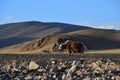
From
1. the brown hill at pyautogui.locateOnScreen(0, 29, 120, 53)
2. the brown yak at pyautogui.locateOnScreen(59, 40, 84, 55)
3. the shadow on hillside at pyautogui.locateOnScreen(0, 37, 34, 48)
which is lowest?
the shadow on hillside at pyautogui.locateOnScreen(0, 37, 34, 48)

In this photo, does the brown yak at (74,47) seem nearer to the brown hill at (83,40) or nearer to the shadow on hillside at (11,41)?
the brown hill at (83,40)

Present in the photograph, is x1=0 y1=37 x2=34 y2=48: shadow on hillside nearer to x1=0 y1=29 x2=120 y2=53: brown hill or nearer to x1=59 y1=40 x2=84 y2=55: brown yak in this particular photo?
x1=0 y1=29 x2=120 y2=53: brown hill

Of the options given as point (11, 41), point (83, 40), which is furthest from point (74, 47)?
point (11, 41)

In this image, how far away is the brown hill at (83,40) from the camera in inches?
4006

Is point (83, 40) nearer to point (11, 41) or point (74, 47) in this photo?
point (11, 41)

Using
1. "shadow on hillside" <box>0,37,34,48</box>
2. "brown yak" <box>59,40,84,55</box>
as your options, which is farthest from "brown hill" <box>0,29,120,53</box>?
"brown yak" <box>59,40,84,55</box>

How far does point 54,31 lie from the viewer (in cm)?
19588

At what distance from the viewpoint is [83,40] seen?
362 feet

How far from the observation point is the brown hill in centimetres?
10175

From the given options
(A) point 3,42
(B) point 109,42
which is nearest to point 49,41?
(B) point 109,42

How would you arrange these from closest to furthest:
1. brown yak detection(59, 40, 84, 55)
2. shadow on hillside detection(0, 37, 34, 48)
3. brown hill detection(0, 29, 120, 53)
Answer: brown yak detection(59, 40, 84, 55) → brown hill detection(0, 29, 120, 53) → shadow on hillside detection(0, 37, 34, 48)

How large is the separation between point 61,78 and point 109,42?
104989 millimetres

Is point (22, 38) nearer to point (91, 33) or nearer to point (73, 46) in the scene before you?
point (91, 33)

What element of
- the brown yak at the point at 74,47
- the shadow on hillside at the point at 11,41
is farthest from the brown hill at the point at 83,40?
the brown yak at the point at 74,47
